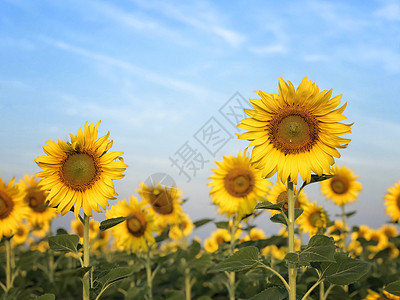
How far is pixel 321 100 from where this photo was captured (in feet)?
11.4

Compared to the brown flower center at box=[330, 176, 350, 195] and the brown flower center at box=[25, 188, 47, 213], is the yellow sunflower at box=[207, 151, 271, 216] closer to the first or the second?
the brown flower center at box=[330, 176, 350, 195]

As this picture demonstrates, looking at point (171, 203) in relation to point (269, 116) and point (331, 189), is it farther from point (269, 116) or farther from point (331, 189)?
point (269, 116)

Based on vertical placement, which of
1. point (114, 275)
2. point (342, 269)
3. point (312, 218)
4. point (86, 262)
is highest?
point (312, 218)

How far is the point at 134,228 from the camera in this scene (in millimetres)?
6598

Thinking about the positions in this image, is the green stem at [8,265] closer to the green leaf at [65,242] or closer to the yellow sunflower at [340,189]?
the green leaf at [65,242]

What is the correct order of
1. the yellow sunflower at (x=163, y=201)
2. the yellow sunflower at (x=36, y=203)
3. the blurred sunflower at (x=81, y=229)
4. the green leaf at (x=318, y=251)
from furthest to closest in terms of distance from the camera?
the blurred sunflower at (x=81, y=229), the yellow sunflower at (x=36, y=203), the yellow sunflower at (x=163, y=201), the green leaf at (x=318, y=251)

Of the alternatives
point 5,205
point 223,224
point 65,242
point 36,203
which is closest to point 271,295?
point 65,242

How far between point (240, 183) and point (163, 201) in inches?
70.1

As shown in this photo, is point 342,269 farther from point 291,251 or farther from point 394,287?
point 291,251

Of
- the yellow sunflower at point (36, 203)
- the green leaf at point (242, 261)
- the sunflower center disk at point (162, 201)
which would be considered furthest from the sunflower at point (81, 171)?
the yellow sunflower at point (36, 203)

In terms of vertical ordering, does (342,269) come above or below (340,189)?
below

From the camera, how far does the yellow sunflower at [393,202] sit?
791cm

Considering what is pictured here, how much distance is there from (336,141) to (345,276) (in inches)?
43.1

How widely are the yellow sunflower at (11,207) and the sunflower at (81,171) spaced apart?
2.98 m
